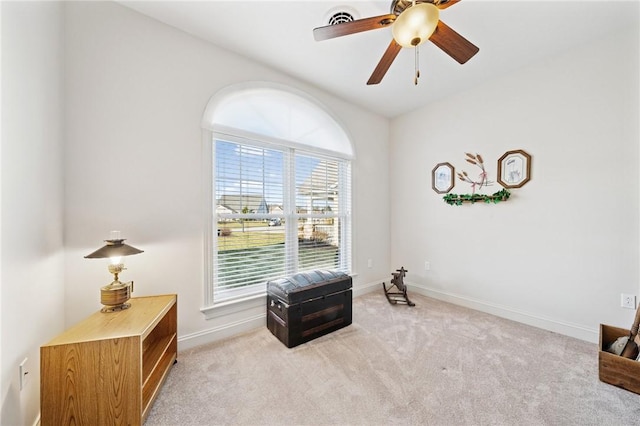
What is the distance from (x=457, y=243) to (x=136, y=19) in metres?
4.14

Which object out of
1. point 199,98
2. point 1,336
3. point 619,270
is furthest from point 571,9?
point 1,336

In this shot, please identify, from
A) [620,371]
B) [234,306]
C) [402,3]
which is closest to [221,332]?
[234,306]

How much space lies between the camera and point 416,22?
1278mm

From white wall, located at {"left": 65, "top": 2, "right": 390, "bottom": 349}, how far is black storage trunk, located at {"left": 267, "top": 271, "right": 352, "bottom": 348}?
41 centimetres

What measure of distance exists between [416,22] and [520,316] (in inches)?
123

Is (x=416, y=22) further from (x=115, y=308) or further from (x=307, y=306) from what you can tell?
(x=115, y=308)

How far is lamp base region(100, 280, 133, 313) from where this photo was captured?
5.09 feet

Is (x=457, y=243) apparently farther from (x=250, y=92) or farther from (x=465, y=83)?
(x=250, y=92)

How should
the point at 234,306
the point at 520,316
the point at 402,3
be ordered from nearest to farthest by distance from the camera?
the point at 402,3, the point at 234,306, the point at 520,316

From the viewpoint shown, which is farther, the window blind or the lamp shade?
the window blind

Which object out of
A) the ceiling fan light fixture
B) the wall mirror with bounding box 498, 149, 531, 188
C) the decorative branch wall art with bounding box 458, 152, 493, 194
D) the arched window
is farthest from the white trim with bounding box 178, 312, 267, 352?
the wall mirror with bounding box 498, 149, 531, 188

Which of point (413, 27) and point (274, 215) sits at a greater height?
point (413, 27)

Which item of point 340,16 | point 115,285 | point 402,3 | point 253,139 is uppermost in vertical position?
point 340,16

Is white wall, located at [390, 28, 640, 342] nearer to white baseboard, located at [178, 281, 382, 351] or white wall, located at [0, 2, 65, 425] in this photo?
white baseboard, located at [178, 281, 382, 351]
